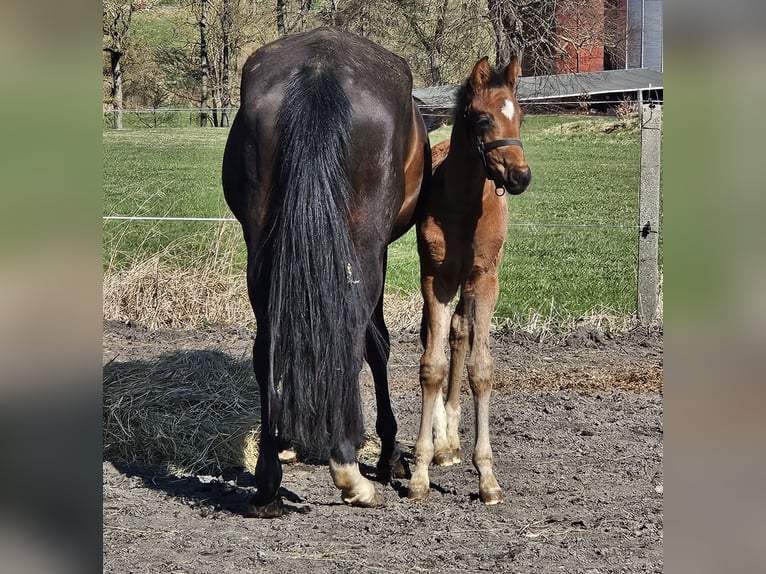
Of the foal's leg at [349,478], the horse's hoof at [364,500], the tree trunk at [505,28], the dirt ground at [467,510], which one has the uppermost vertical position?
the tree trunk at [505,28]

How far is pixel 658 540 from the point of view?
358 centimetres

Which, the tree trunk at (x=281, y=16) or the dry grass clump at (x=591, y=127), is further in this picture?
the dry grass clump at (x=591, y=127)

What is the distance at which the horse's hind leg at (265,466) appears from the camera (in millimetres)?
3773

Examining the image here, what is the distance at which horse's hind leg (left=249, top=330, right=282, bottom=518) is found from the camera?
377 centimetres

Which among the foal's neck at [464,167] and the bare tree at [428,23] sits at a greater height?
the bare tree at [428,23]

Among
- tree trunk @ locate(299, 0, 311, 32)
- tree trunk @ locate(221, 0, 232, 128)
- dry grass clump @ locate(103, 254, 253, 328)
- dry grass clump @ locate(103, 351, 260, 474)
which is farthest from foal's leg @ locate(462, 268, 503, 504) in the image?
tree trunk @ locate(221, 0, 232, 128)

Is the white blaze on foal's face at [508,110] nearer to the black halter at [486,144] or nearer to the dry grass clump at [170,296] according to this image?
the black halter at [486,144]

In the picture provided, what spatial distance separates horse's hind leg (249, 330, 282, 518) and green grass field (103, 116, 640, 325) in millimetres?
4041

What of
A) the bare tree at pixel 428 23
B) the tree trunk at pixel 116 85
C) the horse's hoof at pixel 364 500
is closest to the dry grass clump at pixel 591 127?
the bare tree at pixel 428 23

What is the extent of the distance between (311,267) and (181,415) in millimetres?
2039

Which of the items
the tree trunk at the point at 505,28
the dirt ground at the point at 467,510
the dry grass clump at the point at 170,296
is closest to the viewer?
the dirt ground at the point at 467,510

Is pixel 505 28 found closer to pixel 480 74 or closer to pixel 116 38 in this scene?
pixel 480 74

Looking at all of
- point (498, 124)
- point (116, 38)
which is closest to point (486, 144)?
point (498, 124)
